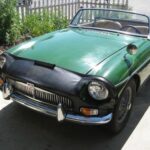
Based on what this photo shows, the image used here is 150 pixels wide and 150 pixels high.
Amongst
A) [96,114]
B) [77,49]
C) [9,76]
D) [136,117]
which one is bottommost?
[136,117]

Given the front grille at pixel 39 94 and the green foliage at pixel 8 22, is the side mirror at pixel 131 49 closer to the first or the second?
the front grille at pixel 39 94

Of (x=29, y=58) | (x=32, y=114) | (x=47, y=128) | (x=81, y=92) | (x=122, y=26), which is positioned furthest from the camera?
(x=122, y=26)

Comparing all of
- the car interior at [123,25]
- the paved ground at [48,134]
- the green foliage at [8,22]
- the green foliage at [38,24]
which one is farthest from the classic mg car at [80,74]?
the green foliage at [38,24]

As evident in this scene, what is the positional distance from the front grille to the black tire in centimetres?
63

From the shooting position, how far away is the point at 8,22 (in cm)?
670

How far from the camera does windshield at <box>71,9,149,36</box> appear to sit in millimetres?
4809

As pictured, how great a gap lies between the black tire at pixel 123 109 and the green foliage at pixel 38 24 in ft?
12.9

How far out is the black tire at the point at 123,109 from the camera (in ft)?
11.9

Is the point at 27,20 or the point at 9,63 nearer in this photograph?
the point at 9,63

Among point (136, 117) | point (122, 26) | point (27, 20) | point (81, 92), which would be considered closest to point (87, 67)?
point (81, 92)

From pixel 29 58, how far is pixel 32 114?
94 centimetres

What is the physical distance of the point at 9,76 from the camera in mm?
3686

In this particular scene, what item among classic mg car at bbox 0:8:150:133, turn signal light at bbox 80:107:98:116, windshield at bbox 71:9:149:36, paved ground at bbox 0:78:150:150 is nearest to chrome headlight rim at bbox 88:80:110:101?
classic mg car at bbox 0:8:150:133

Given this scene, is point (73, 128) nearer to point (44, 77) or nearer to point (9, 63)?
point (44, 77)
